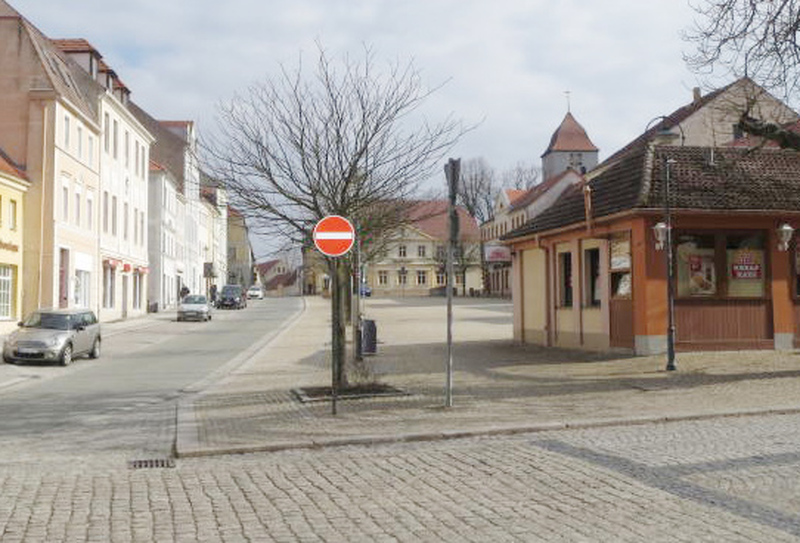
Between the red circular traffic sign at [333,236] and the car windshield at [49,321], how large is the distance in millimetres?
13485

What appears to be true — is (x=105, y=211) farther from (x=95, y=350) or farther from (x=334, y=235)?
(x=334, y=235)

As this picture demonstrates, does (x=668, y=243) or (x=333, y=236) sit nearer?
(x=333, y=236)

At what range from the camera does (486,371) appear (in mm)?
16734

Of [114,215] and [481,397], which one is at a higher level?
[114,215]

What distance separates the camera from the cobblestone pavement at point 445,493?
5.64 metres

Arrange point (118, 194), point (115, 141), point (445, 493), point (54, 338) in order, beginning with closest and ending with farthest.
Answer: point (445, 493)
point (54, 338)
point (115, 141)
point (118, 194)

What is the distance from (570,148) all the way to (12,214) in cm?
7548

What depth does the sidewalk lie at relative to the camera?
32.1 ft

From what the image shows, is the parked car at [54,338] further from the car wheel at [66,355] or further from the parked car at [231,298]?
the parked car at [231,298]

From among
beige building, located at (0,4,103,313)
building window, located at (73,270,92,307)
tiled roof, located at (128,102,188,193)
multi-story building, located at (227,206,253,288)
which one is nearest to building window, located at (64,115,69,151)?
beige building, located at (0,4,103,313)

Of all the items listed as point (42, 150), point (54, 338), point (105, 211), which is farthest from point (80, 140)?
point (54, 338)

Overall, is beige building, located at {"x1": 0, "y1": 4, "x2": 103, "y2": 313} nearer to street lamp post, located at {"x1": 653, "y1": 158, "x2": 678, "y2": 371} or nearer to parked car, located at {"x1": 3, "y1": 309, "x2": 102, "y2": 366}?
parked car, located at {"x1": 3, "y1": 309, "x2": 102, "y2": 366}

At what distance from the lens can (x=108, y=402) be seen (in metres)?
13.8

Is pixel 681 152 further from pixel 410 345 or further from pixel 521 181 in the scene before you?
pixel 521 181
